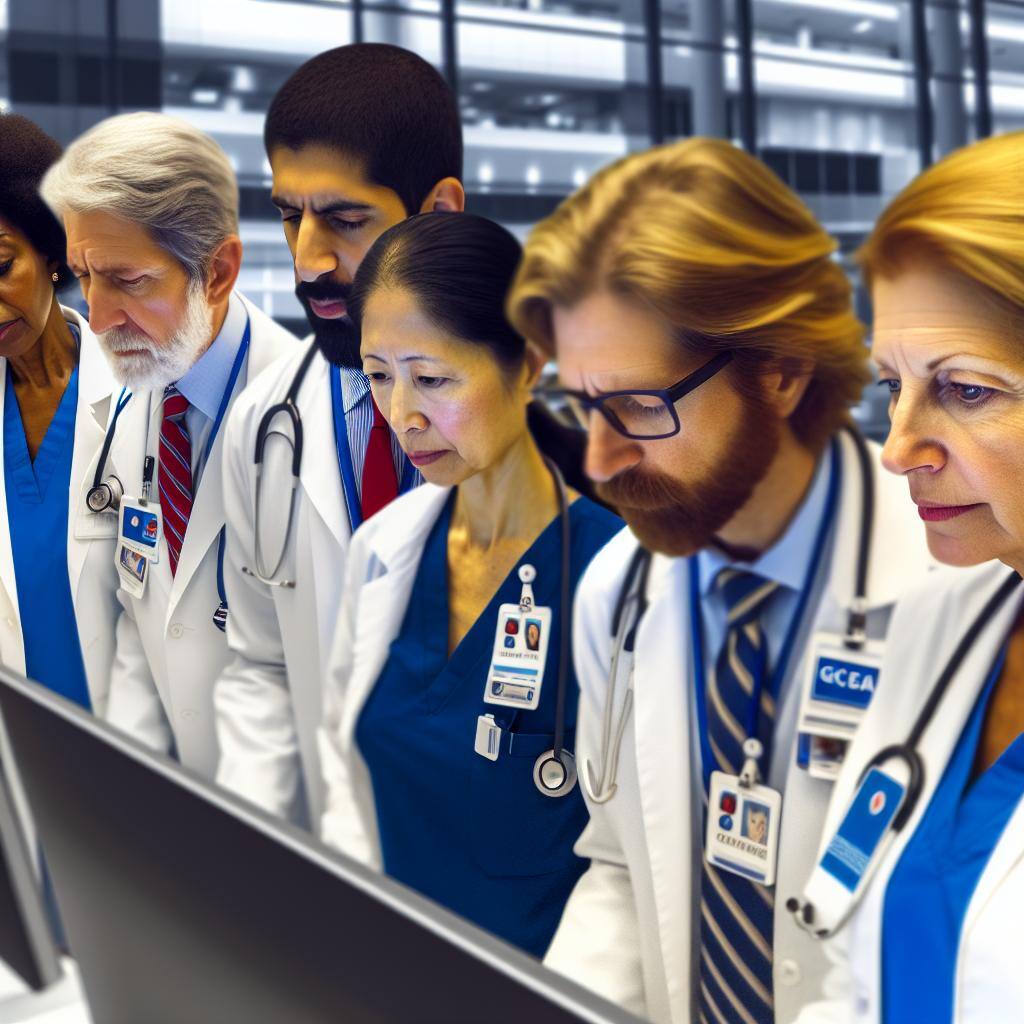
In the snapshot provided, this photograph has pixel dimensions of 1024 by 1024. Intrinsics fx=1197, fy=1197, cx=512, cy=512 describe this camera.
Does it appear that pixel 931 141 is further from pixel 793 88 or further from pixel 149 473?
pixel 149 473

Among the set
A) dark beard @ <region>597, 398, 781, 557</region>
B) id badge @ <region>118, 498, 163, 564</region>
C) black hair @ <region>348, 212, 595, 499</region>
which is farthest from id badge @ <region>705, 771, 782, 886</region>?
id badge @ <region>118, 498, 163, 564</region>

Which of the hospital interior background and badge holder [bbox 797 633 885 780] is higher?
the hospital interior background

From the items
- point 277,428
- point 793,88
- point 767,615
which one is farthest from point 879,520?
point 277,428

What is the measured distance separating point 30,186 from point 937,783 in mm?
1789

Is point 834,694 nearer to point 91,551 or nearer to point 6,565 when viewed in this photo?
point 91,551

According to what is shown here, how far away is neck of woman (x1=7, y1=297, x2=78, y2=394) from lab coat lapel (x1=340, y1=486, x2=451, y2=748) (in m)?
0.88

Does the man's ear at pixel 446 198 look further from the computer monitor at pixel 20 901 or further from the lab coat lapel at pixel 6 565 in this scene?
the lab coat lapel at pixel 6 565

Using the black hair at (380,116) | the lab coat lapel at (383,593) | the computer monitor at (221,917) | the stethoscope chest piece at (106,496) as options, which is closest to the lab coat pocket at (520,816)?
the lab coat lapel at (383,593)

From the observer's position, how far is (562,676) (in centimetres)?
134

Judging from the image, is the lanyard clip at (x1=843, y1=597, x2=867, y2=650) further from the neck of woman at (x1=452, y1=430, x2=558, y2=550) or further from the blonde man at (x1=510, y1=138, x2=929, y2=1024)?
the neck of woman at (x1=452, y1=430, x2=558, y2=550)

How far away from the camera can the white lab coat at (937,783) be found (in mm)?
911

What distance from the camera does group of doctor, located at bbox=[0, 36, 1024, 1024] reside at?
968 millimetres

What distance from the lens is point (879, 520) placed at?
1045 millimetres

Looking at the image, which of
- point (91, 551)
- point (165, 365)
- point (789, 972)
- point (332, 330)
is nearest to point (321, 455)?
point (332, 330)
